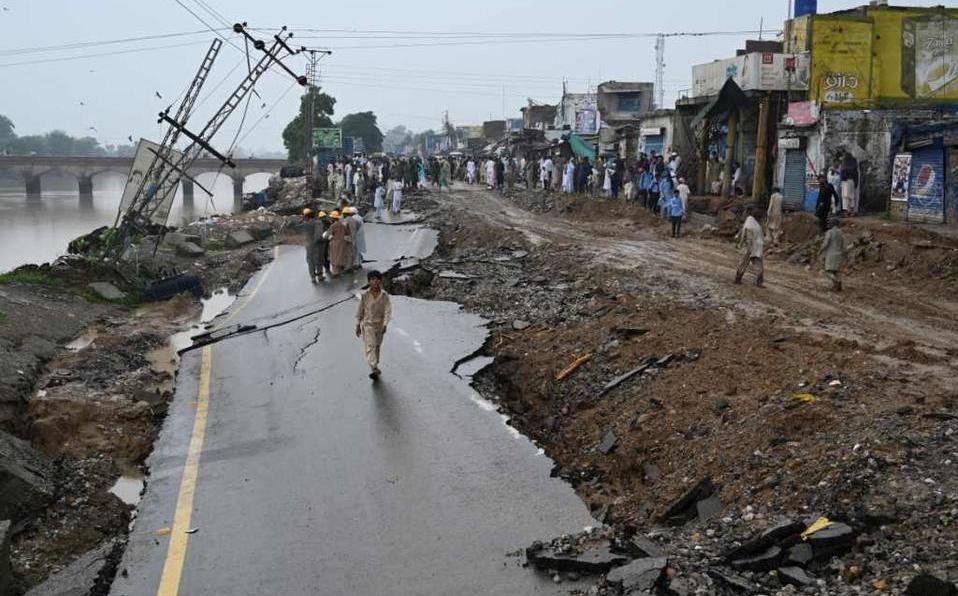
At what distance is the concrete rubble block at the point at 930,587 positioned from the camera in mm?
4293

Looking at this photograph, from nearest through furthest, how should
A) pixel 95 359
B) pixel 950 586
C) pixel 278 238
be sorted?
pixel 950 586
pixel 95 359
pixel 278 238

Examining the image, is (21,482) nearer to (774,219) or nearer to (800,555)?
(800,555)

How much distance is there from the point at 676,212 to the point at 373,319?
14487mm

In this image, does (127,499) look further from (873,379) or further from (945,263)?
(945,263)

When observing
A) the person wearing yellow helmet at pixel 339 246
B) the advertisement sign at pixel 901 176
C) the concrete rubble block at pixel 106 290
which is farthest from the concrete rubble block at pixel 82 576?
the advertisement sign at pixel 901 176

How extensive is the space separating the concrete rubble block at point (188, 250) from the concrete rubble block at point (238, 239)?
2300 mm

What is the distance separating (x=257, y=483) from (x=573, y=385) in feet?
14.3

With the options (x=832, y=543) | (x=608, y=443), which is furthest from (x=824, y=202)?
(x=832, y=543)

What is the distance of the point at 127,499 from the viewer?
26.0 feet

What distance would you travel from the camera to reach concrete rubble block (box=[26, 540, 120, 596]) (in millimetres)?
5629

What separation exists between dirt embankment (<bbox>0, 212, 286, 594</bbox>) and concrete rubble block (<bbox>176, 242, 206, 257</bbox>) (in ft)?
15.5

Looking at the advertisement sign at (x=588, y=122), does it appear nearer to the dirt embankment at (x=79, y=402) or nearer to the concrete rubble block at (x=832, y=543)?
the dirt embankment at (x=79, y=402)

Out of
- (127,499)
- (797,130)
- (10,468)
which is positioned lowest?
(127,499)

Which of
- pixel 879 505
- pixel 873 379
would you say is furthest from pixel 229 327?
pixel 879 505
